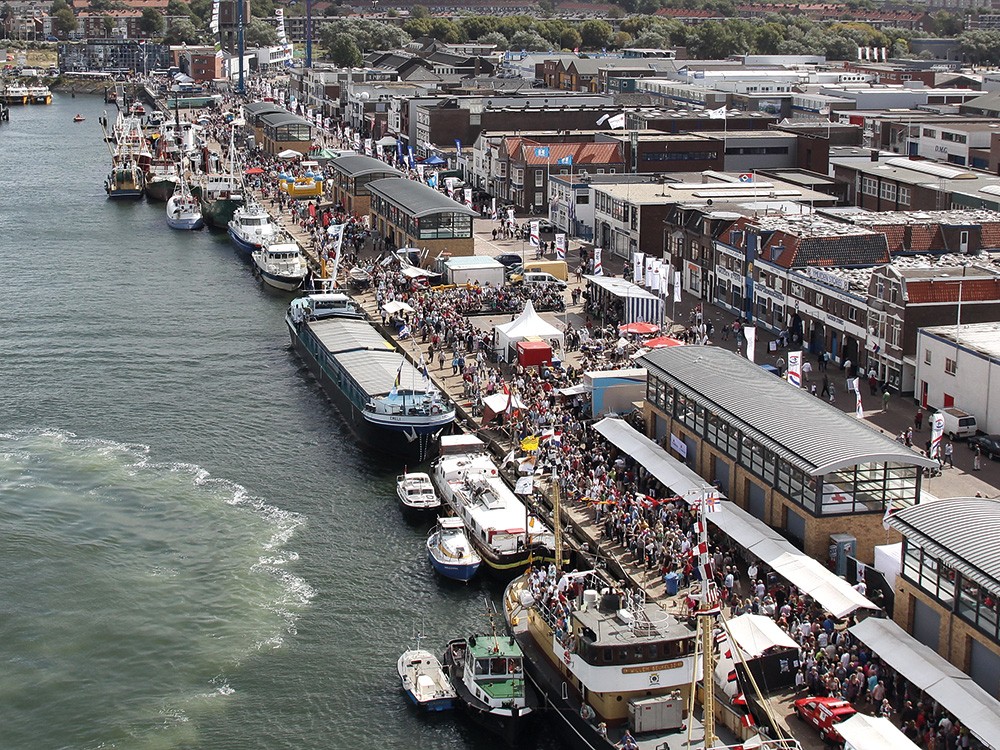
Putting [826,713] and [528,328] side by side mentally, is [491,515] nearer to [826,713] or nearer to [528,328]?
[826,713]

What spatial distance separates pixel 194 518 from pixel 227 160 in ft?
278

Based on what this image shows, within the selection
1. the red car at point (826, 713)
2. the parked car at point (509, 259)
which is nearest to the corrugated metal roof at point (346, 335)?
the parked car at point (509, 259)

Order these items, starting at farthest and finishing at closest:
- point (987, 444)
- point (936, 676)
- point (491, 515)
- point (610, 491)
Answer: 1. point (987, 444)
2. point (610, 491)
3. point (491, 515)
4. point (936, 676)

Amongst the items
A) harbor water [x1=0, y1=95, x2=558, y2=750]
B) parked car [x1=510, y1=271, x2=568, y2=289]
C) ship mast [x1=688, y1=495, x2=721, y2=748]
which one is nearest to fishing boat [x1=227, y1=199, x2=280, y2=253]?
harbor water [x1=0, y1=95, x2=558, y2=750]

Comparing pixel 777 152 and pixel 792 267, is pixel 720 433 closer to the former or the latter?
pixel 792 267

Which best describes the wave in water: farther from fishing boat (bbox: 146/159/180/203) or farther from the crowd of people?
fishing boat (bbox: 146/159/180/203)

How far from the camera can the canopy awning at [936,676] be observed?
97.1ft

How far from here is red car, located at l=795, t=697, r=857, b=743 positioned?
3100 centimetres

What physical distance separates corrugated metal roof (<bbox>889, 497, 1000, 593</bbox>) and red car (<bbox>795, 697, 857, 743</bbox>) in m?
3.88

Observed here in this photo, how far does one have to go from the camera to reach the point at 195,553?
43.4 m

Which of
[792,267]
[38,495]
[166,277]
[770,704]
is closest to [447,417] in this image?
[38,495]

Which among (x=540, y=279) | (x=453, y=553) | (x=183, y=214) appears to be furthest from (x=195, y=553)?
(x=183, y=214)

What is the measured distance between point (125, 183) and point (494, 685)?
8832cm

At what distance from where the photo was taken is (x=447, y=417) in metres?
51.9
